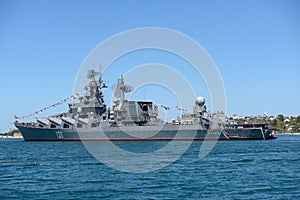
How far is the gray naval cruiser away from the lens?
260ft

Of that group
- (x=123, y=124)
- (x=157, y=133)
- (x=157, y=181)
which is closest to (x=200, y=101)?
(x=157, y=133)

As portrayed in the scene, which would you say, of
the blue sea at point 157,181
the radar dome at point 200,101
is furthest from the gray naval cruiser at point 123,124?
the blue sea at point 157,181

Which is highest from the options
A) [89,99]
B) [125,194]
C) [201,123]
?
[89,99]

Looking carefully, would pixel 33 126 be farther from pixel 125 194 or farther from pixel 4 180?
pixel 125 194

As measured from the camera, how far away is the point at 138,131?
80250mm

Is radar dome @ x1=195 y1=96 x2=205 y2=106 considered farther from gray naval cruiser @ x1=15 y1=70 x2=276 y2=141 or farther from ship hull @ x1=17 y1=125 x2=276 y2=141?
ship hull @ x1=17 y1=125 x2=276 y2=141

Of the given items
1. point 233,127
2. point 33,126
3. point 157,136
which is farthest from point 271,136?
point 33,126

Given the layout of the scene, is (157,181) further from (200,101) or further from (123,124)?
(200,101)

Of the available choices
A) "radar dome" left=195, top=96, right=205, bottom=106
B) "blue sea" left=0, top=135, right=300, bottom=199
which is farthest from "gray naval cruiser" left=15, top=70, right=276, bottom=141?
"blue sea" left=0, top=135, right=300, bottom=199

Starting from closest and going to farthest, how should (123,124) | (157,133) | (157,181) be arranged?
(157,181) → (157,133) → (123,124)

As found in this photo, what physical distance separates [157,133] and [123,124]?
364 inches

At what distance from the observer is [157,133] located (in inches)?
3125

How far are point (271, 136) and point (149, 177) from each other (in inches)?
2668

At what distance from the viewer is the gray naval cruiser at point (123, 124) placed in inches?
3125
